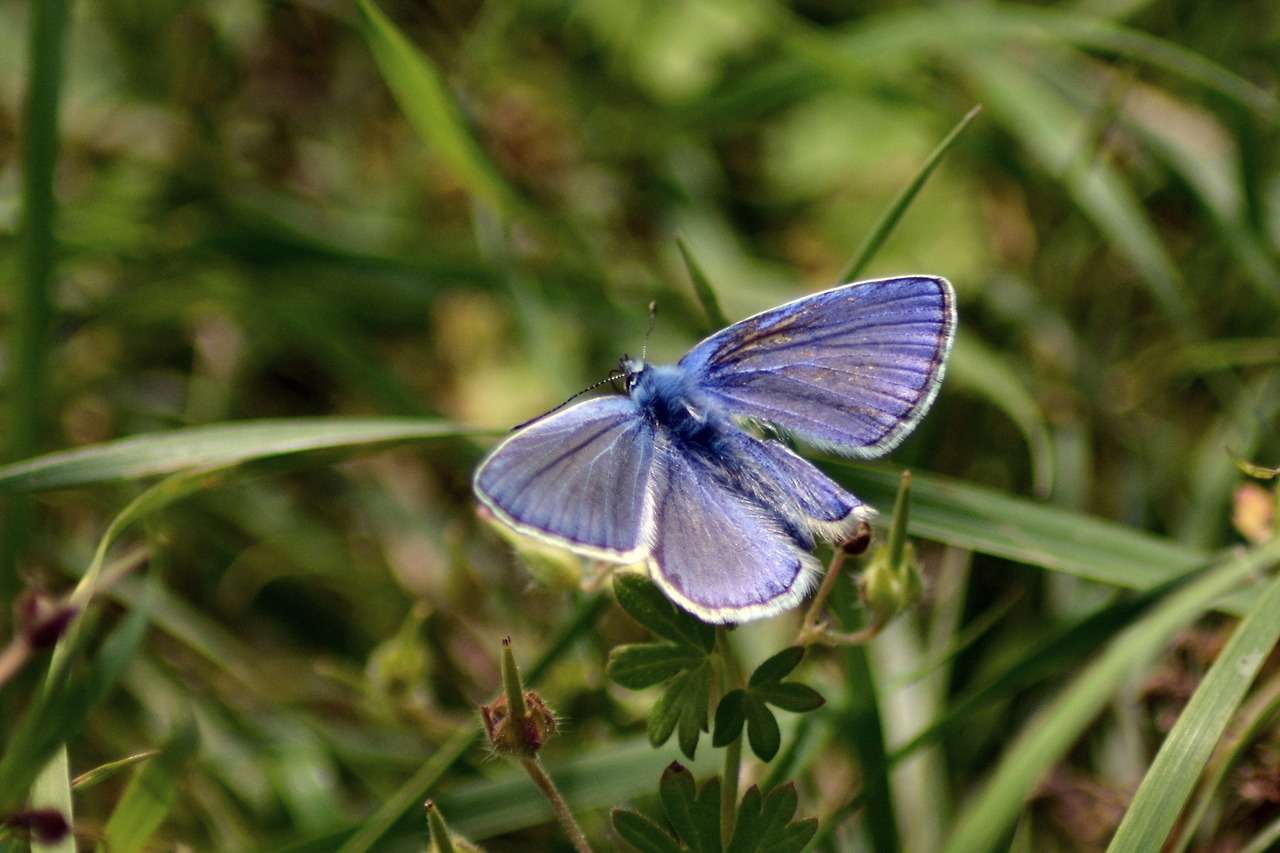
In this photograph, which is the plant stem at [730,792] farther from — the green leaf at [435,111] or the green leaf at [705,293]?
the green leaf at [435,111]

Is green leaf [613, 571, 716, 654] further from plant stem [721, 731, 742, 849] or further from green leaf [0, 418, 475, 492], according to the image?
green leaf [0, 418, 475, 492]

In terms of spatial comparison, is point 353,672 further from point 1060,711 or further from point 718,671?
point 1060,711

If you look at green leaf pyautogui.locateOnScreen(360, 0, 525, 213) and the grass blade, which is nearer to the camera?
the grass blade

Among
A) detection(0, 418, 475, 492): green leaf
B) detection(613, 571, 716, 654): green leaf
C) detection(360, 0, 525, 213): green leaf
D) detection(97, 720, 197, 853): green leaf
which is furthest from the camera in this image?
detection(360, 0, 525, 213): green leaf

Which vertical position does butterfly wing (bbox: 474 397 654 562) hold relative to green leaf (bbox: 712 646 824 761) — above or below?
above

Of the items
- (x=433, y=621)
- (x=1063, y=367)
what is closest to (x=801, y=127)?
(x=1063, y=367)

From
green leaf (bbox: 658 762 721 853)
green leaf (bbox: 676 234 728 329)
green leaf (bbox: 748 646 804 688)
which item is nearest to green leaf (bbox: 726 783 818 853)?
green leaf (bbox: 658 762 721 853)
